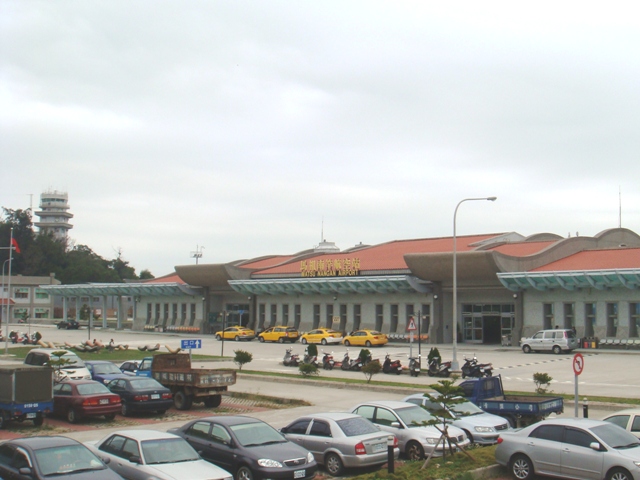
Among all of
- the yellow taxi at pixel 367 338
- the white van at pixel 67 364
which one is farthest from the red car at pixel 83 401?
the yellow taxi at pixel 367 338

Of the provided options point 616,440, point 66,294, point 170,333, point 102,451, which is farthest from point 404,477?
point 66,294

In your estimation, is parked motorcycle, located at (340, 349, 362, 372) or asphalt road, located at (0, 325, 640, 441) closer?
asphalt road, located at (0, 325, 640, 441)

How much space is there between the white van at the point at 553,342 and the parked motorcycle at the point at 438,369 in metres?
15.2

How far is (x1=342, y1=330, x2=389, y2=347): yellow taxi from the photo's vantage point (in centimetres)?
5653

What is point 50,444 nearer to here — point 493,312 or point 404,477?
point 404,477

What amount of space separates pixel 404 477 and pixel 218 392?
12427 millimetres

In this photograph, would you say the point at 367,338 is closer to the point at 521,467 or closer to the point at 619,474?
the point at 521,467

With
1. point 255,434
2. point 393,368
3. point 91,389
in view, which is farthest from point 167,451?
point 393,368

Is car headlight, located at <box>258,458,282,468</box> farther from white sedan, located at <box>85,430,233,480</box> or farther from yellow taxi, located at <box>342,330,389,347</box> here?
yellow taxi, located at <box>342,330,389,347</box>

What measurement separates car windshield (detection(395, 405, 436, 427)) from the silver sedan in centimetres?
83

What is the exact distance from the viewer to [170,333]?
3174 inches

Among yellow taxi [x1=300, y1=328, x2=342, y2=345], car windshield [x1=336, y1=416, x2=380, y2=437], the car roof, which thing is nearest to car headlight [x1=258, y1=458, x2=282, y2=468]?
the car roof

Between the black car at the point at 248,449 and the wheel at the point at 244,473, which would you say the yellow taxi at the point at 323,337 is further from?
the wheel at the point at 244,473

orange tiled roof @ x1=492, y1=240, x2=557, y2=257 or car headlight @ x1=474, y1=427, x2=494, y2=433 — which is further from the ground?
orange tiled roof @ x1=492, y1=240, x2=557, y2=257
